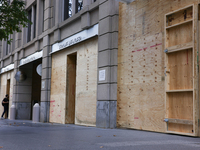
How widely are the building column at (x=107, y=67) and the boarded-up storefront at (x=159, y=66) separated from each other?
0.23 metres

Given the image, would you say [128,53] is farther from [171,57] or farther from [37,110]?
[37,110]

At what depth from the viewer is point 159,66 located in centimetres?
980

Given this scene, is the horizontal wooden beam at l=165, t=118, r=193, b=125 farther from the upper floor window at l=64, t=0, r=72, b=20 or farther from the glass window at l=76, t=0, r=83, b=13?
the upper floor window at l=64, t=0, r=72, b=20

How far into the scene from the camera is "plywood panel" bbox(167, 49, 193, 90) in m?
8.71

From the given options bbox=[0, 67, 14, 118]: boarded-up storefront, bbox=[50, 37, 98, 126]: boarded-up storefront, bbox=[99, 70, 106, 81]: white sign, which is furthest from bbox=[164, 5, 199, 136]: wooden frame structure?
bbox=[0, 67, 14, 118]: boarded-up storefront

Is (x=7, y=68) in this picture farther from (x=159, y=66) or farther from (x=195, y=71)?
(x=195, y=71)

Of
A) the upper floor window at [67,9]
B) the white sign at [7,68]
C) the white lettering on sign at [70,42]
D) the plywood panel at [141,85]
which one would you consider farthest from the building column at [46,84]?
the white sign at [7,68]

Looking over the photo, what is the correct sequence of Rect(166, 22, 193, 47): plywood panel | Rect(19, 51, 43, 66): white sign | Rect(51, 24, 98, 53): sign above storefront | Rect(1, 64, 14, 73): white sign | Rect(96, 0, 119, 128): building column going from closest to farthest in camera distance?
Rect(166, 22, 193, 47): plywood panel → Rect(96, 0, 119, 128): building column → Rect(51, 24, 98, 53): sign above storefront → Rect(19, 51, 43, 66): white sign → Rect(1, 64, 14, 73): white sign

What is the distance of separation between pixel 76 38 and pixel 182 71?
22.6ft

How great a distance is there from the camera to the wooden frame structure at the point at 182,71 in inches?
334

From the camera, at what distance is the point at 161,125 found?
9500 mm

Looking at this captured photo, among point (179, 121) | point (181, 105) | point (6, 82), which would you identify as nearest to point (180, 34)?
point (181, 105)

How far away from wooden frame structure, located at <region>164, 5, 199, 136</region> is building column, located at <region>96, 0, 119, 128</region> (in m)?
2.76

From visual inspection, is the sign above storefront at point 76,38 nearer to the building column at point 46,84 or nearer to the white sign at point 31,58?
the building column at point 46,84
